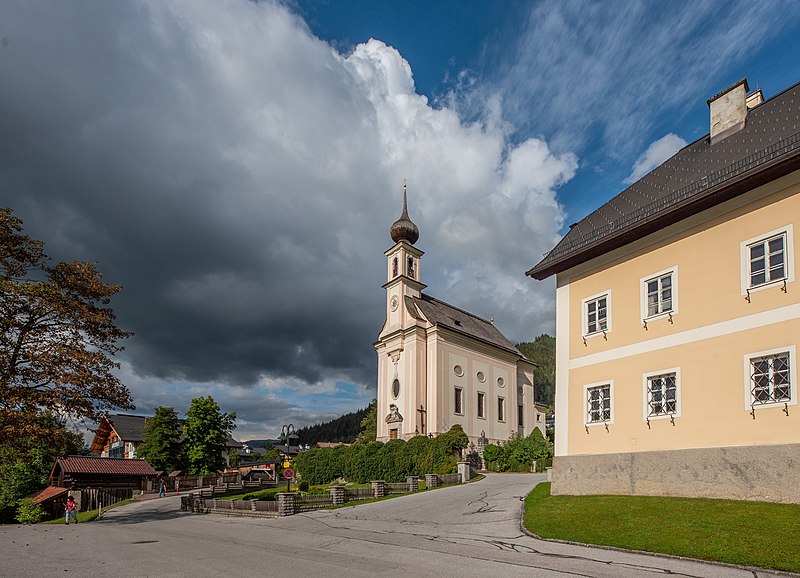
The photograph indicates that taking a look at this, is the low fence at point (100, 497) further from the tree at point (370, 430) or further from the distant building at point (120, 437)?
the distant building at point (120, 437)

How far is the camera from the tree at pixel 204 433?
55.7 metres

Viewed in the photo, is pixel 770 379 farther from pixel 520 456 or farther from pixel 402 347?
pixel 402 347

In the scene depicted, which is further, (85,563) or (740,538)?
(85,563)

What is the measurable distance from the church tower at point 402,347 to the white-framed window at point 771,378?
112 feet

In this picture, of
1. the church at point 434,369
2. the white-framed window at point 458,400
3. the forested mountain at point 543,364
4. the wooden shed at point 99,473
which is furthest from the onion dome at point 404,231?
the forested mountain at point 543,364

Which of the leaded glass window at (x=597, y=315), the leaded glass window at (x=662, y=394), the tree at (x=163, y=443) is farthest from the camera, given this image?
the tree at (x=163, y=443)

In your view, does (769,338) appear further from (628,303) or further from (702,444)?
(628,303)

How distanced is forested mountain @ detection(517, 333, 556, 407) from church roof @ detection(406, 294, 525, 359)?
72086 mm

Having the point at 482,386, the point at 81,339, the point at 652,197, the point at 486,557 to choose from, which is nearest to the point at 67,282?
the point at 81,339

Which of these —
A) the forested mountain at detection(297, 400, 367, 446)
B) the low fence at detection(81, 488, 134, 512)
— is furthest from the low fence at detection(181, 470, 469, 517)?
the forested mountain at detection(297, 400, 367, 446)

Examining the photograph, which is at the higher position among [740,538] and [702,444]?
[702,444]

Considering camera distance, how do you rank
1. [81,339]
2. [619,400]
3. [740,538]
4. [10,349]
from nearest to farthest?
1. [740,538]
2. [619,400]
3. [10,349]
4. [81,339]

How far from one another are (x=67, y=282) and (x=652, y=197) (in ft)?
77.8

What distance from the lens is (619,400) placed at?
59.5 feet
